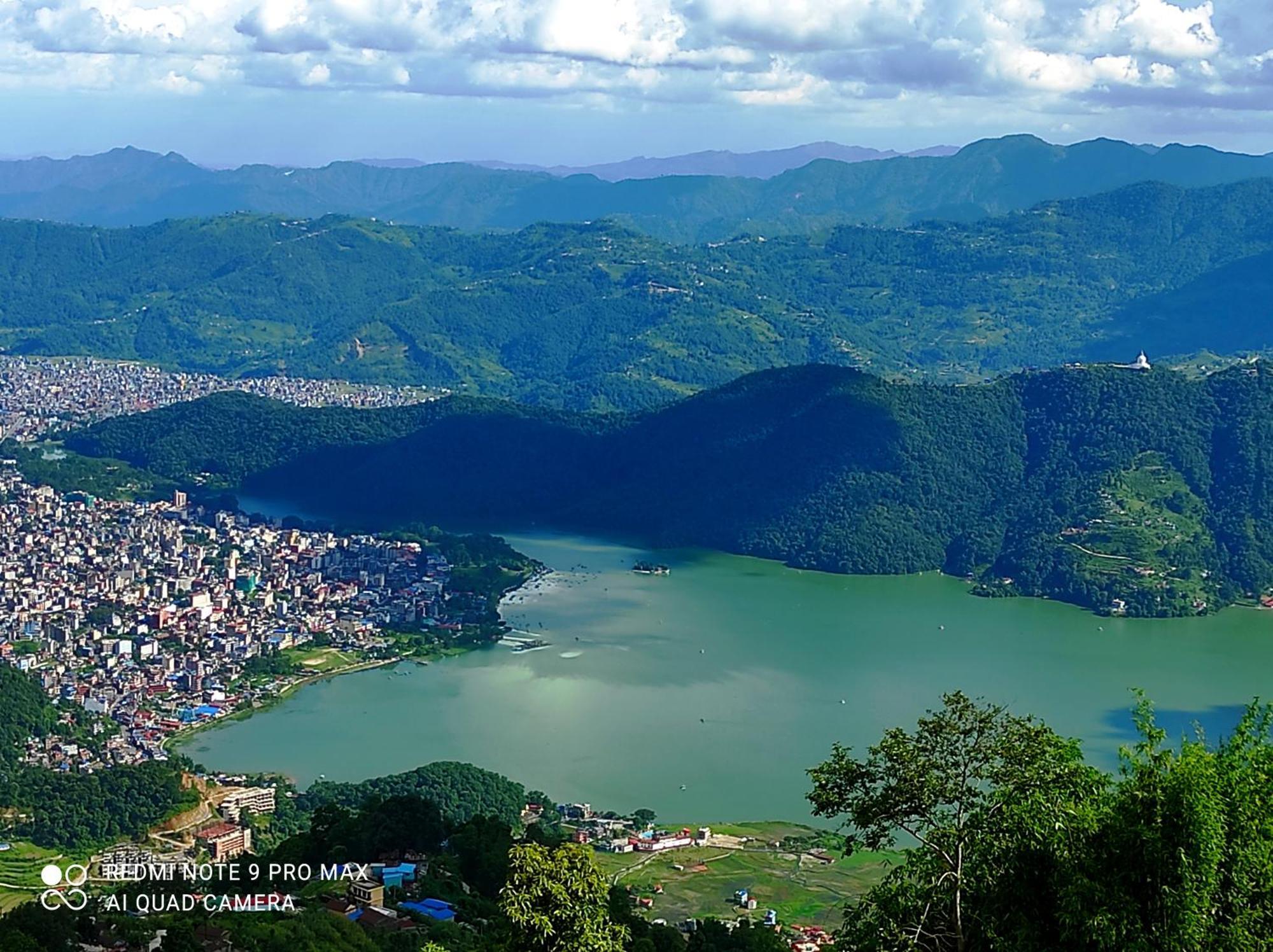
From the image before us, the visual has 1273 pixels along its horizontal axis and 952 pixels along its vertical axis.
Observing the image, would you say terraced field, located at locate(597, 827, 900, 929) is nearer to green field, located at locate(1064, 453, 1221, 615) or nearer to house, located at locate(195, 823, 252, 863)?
house, located at locate(195, 823, 252, 863)

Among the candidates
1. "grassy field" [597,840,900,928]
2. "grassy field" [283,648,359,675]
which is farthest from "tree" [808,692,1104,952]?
"grassy field" [283,648,359,675]

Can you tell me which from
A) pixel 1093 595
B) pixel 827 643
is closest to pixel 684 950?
pixel 827 643

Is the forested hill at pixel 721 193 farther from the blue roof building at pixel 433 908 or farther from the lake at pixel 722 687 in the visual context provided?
the blue roof building at pixel 433 908

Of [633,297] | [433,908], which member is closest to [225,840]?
[433,908]

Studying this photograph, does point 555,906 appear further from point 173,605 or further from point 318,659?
point 173,605

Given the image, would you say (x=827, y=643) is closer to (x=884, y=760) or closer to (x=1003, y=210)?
(x=884, y=760)

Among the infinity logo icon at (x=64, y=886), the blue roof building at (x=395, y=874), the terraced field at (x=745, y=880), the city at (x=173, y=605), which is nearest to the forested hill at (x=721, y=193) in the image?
the city at (x=173, y=605)
